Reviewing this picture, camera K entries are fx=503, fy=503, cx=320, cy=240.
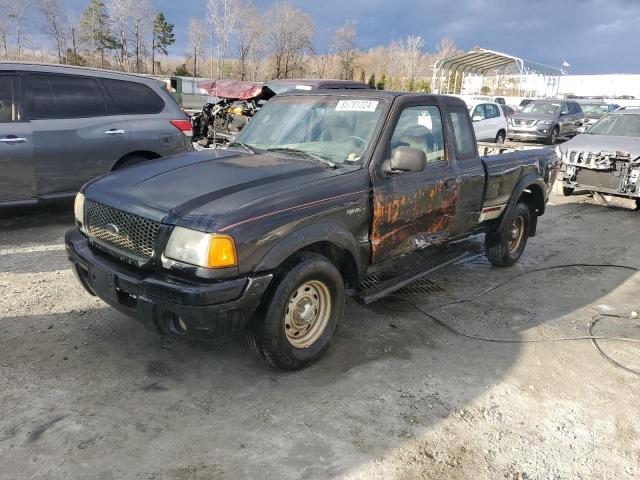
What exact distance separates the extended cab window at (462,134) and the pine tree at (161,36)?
2043 inches

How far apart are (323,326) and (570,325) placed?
2407mm

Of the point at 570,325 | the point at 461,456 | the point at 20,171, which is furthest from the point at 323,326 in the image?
the point at 20,171

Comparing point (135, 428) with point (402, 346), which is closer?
point (135, 428)

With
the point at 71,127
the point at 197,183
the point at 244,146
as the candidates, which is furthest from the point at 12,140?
the point at 197,183

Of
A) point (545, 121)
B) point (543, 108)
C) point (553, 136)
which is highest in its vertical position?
point (543, 108)

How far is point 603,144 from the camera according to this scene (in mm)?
9367

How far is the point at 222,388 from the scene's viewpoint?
322 cm

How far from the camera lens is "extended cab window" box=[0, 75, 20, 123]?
5.66 m

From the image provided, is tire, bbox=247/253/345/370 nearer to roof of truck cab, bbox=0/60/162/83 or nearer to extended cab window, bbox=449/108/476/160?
extended cab window, bbox=449/108/476/160

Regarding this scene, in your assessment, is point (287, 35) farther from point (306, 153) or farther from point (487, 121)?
point (306, 153)

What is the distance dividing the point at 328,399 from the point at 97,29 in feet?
177

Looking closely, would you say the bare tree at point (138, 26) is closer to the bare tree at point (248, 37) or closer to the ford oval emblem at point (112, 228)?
the bare tree at point (248, 37)

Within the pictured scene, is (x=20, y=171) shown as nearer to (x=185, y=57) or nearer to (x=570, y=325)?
(x=570, y=325)

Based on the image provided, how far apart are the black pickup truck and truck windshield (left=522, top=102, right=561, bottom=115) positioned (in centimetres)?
1816
